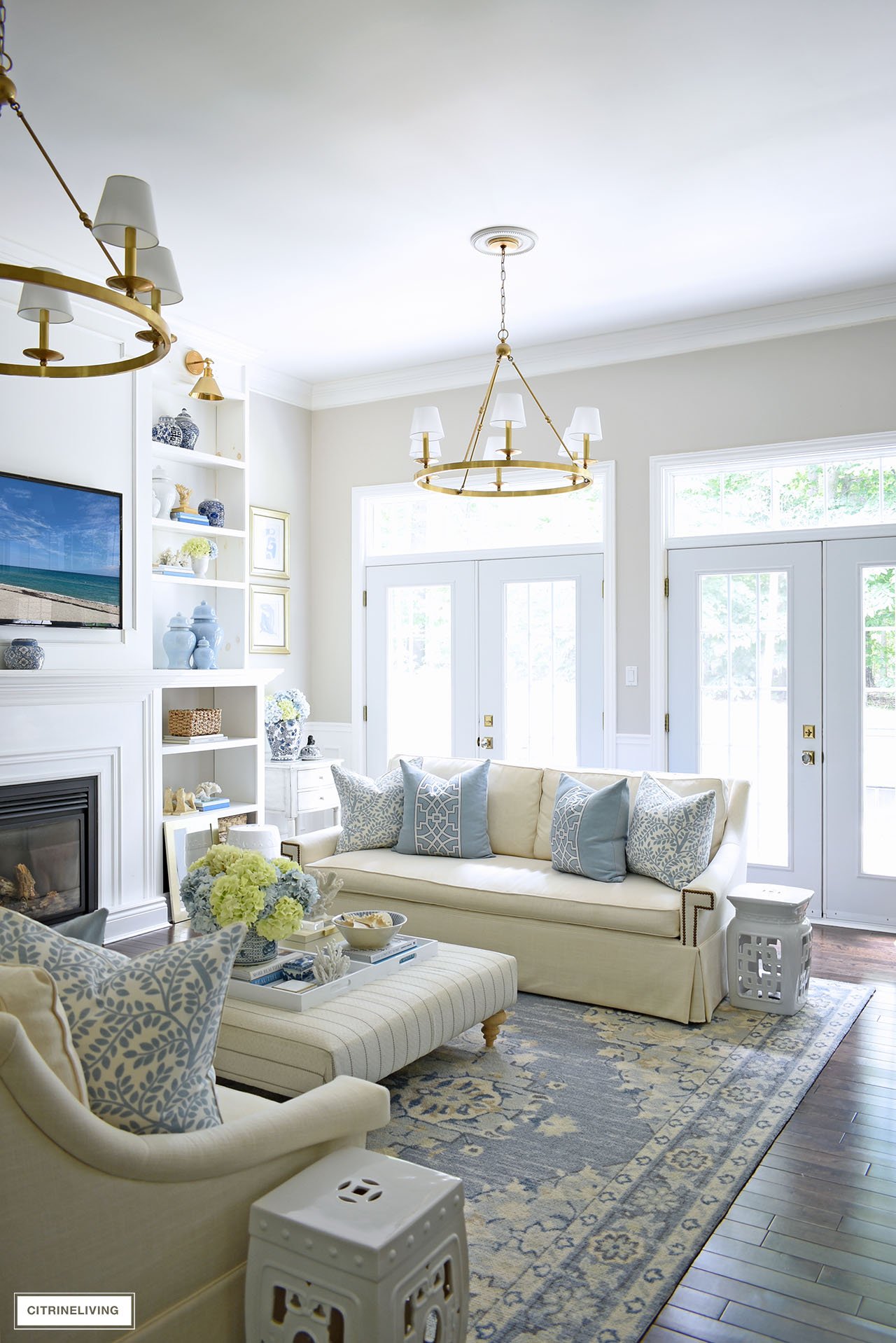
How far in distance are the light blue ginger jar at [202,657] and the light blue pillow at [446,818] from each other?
1.52 metres

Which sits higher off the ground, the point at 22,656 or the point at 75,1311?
the point at 22,656

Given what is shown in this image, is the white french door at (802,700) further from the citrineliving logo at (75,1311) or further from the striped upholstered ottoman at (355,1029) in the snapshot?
the citrineliving logo at (75,1311)

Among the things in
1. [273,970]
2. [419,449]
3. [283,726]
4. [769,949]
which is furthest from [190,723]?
[769,949]

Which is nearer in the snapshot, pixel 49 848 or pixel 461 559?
pixel 49 848

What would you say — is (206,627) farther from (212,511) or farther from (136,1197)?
(136,1197)

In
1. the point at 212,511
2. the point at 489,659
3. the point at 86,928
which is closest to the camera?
the point at 86,928

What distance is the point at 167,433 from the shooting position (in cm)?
528

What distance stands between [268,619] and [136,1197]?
16.7ft

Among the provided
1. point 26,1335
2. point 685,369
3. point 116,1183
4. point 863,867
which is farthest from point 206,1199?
point 685,369

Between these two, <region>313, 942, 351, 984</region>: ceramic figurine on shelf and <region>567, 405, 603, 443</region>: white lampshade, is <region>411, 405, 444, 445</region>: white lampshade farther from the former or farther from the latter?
<region>313, 942, 351, 984</region>: ceramic figurine on shelf

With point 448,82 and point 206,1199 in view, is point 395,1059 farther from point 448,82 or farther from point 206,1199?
point 448,82

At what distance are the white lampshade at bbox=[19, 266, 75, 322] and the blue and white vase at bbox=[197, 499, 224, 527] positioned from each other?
264cm

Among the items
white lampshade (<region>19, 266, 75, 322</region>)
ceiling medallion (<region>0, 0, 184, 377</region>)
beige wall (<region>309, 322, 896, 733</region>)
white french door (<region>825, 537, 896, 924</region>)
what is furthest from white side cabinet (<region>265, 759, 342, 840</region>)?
ceiling medallion (<region>0, 0, 184, 377</region>)

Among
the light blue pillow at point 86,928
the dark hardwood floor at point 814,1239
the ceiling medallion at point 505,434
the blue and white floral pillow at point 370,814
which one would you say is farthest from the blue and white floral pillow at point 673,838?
the light blue pillow at point 86,928
